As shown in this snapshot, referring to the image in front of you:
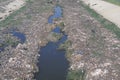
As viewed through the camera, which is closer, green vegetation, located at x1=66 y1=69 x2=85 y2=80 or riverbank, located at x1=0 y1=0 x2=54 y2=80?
green vegetation, located at x1=66 y1=69 x2=85 y2=80

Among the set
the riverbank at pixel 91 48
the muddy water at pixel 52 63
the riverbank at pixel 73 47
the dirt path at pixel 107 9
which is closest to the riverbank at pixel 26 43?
the riverbank at pixel 73 47

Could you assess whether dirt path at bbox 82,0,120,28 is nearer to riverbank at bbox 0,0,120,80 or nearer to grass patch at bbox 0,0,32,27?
riverbank at bbox 0,0,120,80

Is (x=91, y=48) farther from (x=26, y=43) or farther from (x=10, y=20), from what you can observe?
(x=10, y=20)

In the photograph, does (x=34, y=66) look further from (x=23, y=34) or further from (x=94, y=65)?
(x=23, y=34)

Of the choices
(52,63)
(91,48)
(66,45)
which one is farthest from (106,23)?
(52,63)

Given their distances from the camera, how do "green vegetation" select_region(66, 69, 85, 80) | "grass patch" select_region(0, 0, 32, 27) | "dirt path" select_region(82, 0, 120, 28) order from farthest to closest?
"dirt path" select_region(82, 0, 120, 28)
"grass patch" select_region(0, 0, 32, 27)
"green vegetation" select_region(66, 69, 85, 80)

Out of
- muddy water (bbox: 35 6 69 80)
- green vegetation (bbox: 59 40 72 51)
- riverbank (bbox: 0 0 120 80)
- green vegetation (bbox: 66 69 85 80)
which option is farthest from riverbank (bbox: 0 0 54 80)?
green vegetation (bbox: 66 69 85 80)

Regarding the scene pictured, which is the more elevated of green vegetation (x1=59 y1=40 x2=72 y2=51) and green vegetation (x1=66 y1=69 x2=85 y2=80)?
green vegetation (x1=66 y1=69 x2=85 y2=80)
